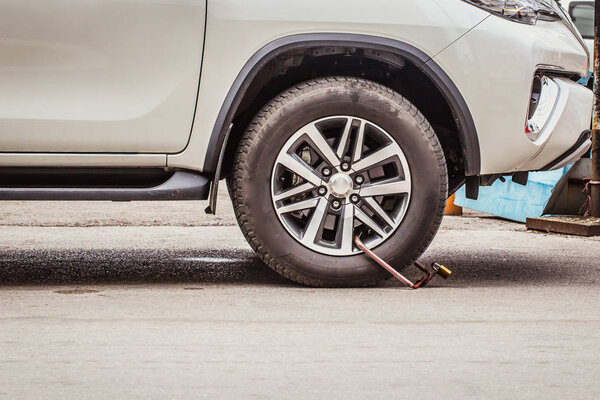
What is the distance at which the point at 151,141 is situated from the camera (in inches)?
160

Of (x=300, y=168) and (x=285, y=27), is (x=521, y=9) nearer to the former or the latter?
(x=285, y=27)

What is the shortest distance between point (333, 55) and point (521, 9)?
871 mm

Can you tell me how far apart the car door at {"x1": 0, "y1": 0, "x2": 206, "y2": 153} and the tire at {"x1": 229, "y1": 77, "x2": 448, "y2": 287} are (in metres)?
0.36

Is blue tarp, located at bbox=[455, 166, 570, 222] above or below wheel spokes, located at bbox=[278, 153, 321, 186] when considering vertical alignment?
below

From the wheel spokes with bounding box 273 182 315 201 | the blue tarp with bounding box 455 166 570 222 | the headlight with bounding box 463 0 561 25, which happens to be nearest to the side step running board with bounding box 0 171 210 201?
the wheel spokes with bounding box 273 182 315 201

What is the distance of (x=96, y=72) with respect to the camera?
13.1 feet

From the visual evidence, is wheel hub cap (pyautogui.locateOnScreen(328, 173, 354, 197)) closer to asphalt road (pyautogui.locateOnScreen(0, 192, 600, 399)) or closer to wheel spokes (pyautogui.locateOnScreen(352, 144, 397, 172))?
wheel spokes (pyautogui.locateOnScreen(352, 144, 397, 172))

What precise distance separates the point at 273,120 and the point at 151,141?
536mm

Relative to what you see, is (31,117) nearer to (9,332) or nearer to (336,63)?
(9,332)

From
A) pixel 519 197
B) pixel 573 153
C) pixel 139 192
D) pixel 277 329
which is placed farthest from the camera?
pixel 519 197

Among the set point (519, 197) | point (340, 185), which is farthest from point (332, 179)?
point (519, 197)

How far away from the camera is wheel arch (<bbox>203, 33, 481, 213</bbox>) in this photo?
405 centimetres

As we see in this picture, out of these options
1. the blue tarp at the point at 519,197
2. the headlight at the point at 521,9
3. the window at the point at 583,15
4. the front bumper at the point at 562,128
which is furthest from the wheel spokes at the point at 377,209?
the window at the point at 583,15

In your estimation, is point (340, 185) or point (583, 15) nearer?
point (340, 185)
